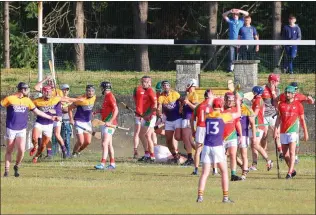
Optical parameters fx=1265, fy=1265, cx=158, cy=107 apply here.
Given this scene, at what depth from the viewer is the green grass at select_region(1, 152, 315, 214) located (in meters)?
19.9

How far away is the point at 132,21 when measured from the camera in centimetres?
4528

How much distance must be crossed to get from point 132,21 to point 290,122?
69.1 feet

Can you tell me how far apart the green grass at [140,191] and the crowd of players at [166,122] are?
552 mm

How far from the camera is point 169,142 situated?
2850 cm

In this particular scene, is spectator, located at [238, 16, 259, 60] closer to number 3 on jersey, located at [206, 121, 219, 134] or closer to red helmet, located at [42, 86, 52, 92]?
red helmet, located at [42, 86, 52, 92]

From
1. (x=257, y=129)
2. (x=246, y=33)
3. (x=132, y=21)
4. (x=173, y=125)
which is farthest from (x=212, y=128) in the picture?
(x=132, y=21)

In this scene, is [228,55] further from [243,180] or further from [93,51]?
[243,180]

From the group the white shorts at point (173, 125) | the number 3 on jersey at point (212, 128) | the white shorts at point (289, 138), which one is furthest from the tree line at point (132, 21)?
the number 3 on jersey at point (212, 128)

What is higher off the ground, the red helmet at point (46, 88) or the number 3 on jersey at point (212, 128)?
the red helmet at point (46, 88)

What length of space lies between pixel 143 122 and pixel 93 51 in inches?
217

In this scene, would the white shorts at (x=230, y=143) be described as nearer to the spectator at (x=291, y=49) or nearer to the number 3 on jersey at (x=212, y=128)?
the number 3 on jersey at (x=212, y=128)

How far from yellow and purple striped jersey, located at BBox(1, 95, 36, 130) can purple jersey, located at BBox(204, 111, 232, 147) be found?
546 cm

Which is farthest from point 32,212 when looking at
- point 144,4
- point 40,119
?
point 144,4

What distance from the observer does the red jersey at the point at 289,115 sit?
24.8 metres
